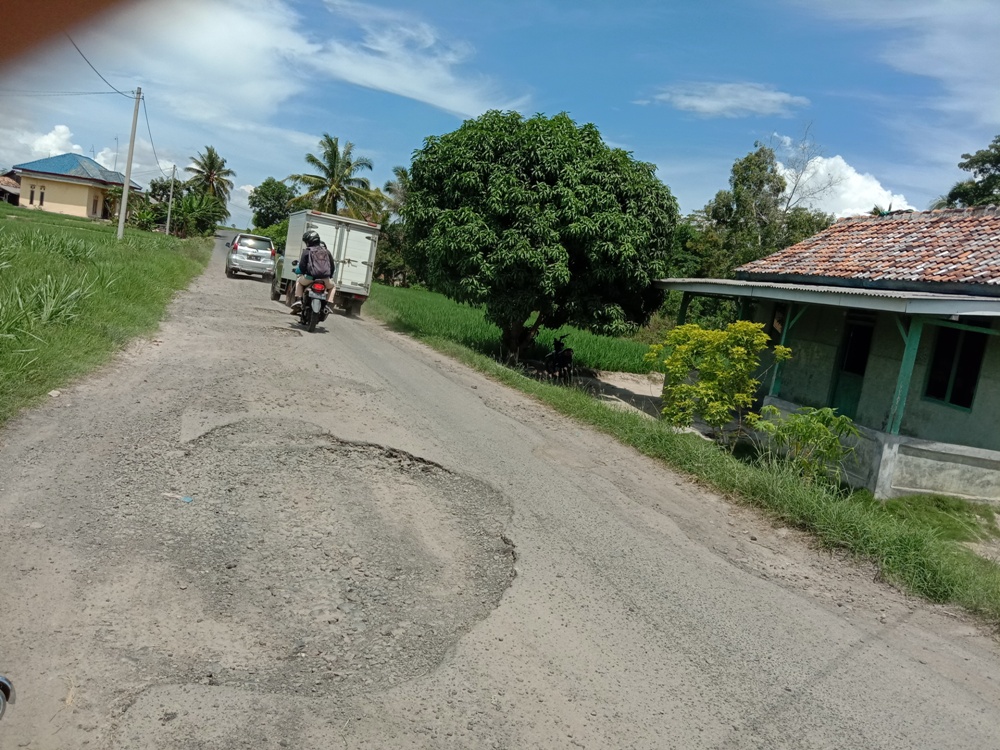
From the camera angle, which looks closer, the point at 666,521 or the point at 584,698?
the point at 584,698

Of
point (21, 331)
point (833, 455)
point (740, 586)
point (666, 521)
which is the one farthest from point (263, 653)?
point (833, 455)

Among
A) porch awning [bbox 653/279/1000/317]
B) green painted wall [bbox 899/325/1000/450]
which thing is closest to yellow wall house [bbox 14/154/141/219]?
porch awning [bbox 653/279/1000/317]

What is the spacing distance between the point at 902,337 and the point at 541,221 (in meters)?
6.45

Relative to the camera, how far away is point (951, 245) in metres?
13.2

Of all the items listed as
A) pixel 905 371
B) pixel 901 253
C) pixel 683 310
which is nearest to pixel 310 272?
pixel 683 310

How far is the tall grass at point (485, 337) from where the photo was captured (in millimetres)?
18766

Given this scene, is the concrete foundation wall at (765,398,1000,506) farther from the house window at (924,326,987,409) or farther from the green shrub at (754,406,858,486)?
the green shrub at (754,406,858,486)

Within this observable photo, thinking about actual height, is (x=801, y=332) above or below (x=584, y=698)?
above

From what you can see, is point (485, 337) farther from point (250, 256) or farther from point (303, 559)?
point (303, 559)

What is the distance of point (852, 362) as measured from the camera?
14.1m

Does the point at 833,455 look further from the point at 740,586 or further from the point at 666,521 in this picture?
the point at 740,586

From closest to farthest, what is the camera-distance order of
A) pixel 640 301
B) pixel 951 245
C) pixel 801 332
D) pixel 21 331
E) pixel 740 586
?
pixel 740 586, pixel 21 331, pixel 951 245, pixel 801 332, pixel 640 301

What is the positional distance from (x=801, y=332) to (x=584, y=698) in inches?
538

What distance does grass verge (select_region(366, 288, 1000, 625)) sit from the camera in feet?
17.7
